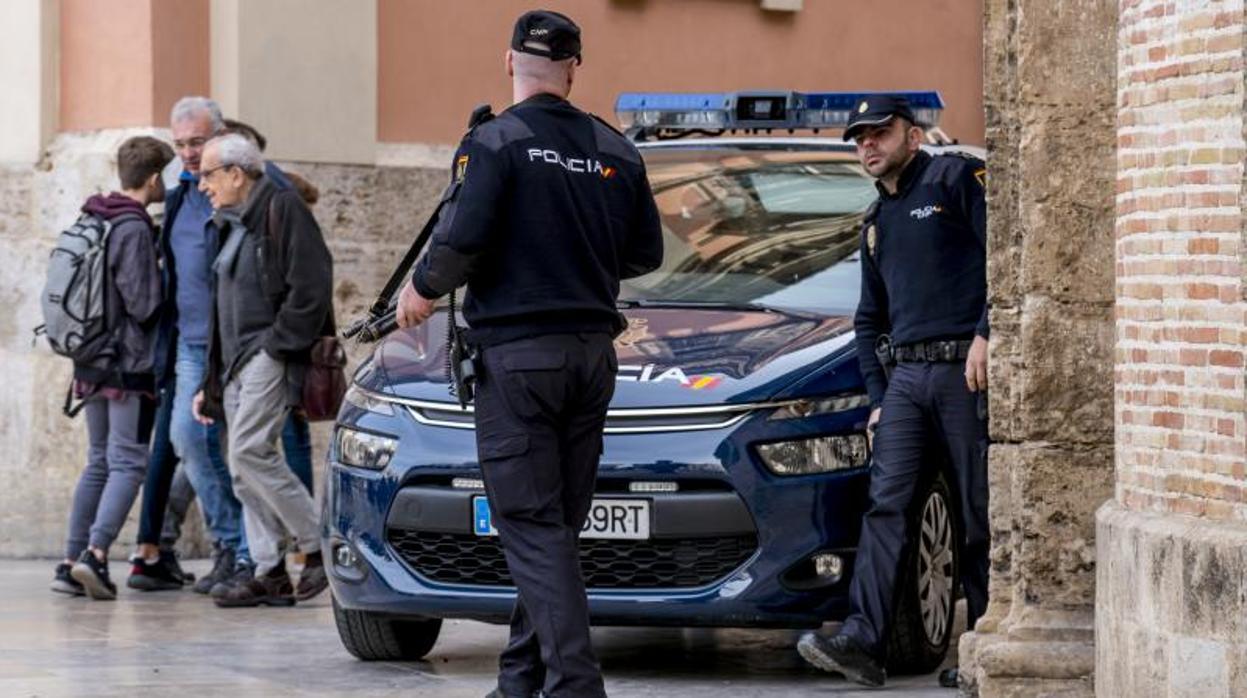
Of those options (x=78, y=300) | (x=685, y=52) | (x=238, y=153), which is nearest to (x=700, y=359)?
(x=238, y=153)

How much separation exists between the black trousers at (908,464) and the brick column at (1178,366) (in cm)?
119

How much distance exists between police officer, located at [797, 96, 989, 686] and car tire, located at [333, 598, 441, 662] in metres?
1.58

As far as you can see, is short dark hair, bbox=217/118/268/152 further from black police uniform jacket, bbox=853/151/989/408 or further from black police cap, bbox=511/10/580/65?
black police cap, bbox=511/10/580/65

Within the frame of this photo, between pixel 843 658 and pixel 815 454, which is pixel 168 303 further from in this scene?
pixel 843 658

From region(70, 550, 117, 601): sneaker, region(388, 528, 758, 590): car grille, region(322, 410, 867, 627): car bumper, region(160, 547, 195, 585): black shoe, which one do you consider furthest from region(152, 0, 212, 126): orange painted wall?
region(388, 528, 758, 590): car grille

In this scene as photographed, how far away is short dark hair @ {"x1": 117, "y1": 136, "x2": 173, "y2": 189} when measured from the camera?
1265 centimetres

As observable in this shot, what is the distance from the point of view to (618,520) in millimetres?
9266

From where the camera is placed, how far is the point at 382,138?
49.7ft

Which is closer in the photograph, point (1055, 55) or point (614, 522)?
point (1055, 55)

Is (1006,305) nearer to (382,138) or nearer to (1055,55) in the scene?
(1055,55)

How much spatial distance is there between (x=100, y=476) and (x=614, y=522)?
13.6 feet

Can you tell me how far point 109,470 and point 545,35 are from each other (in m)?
5.12

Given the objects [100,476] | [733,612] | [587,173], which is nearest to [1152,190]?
[587,173]

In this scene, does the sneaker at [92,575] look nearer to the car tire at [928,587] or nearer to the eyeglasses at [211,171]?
the eyeglasses at [211,171]
